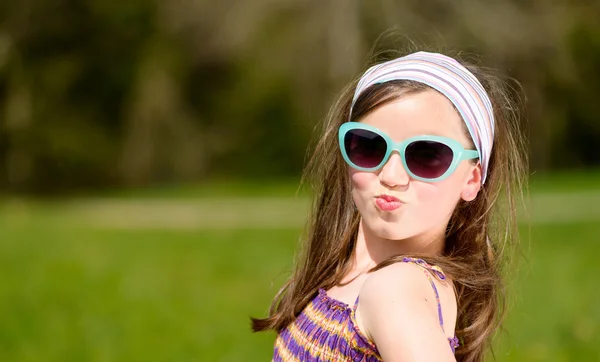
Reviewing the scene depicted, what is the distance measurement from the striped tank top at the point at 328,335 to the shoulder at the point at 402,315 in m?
0.04

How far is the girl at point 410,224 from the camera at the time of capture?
1.76 meters

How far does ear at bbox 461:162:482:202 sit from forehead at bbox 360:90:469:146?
101mm

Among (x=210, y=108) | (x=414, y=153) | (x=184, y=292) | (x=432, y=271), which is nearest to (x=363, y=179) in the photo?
(x=414, y=153)

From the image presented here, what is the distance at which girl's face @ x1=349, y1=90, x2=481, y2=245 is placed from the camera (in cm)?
188

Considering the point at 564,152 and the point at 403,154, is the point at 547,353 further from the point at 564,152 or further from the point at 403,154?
the point at 564,152

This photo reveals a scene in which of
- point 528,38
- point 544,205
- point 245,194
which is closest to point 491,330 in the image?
point 544,205

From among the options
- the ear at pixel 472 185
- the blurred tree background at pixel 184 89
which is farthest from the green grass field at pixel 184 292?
the blurred tree background at pixel 184 89

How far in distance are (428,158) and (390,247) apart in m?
0.26

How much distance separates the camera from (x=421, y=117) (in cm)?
188

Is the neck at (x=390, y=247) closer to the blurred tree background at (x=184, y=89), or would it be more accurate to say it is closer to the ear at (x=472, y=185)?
the ear at (x=472, y=185)

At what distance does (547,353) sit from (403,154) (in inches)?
120

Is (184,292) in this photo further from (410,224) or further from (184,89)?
(184,89)

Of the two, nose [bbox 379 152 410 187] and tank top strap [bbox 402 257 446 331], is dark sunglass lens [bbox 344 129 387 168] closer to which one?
nose [bbox 379 152 410 187]

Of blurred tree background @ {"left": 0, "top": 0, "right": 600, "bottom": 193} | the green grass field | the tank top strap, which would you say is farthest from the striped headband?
blurred tree background @ {"left": 0, "top": 0, "right": 600, "bottom": 193}
